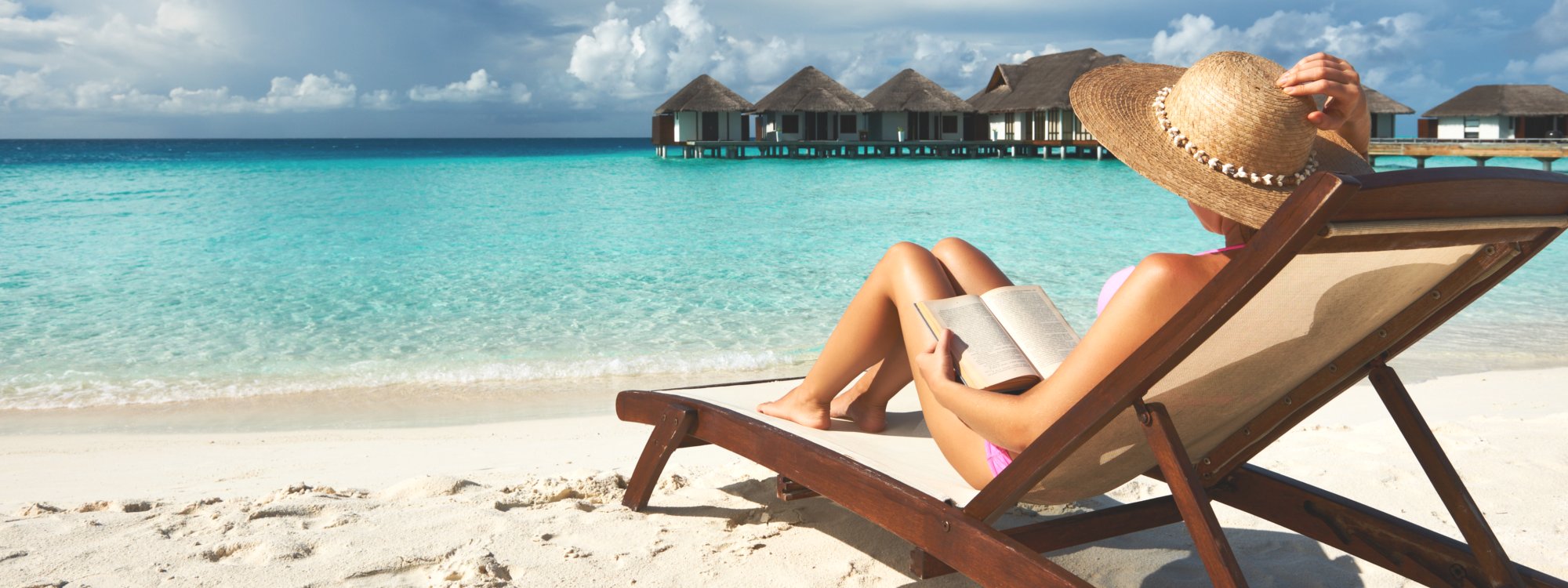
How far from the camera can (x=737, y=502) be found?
9.42ft

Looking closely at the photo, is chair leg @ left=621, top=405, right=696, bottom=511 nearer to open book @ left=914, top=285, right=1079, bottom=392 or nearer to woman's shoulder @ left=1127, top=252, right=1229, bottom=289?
open book @ left=914, top=285, right=1079, bottom=392

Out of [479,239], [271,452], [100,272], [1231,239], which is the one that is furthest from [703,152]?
[1231,239]

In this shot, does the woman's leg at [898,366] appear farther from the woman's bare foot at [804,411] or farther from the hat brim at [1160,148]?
the hat brim at [1160,148]

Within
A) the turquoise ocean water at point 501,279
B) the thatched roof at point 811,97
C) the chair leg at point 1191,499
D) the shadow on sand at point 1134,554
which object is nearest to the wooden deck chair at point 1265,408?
the chair leg at point 1191,499

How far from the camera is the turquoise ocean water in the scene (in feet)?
19.1

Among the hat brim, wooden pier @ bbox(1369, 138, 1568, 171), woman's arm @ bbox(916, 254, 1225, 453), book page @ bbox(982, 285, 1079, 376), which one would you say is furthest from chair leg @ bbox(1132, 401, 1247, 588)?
wooden pier @ bbox(1369, 138, 1568, 171)

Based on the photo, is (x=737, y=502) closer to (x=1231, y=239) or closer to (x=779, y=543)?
(x=779, y=543)

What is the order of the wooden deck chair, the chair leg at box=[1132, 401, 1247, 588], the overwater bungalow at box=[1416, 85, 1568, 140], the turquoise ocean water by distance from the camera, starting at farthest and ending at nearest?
the overwater bungalow at box=[1416, 85, 1568, 140] → the turquoise ocean water → the chair leg at box=[1132, 401, 1247, 588] → the wooden deck chair

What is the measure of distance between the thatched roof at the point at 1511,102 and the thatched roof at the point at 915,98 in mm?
15515

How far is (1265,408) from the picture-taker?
181 cm

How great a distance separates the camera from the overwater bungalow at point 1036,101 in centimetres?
3297

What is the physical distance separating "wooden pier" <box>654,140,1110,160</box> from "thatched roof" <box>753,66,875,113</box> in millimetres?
1328

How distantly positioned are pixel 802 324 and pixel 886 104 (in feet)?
96.4

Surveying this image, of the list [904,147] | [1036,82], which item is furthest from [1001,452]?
→ [904,147]
